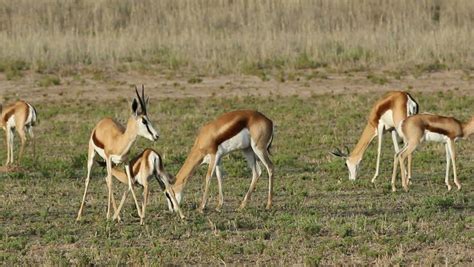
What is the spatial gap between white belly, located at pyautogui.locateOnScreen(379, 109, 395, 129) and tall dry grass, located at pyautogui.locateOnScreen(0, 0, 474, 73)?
13.4 m

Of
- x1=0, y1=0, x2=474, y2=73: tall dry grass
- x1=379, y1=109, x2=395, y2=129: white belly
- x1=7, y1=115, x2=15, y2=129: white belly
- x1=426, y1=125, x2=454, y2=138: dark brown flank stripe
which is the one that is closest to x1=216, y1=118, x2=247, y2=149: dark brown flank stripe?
x1=426, y1=125, x2=454, y2=138: dark brown flank stripe

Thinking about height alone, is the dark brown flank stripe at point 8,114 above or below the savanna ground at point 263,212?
above

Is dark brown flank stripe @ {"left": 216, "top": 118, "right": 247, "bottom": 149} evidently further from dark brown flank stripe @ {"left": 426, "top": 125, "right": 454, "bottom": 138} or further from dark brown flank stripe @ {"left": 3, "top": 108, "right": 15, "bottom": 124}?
dark brown flank stripe @ {"left": 3, "top": 108, "right": 15, "bottom": 124}

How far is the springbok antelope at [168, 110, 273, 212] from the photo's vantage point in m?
11.3

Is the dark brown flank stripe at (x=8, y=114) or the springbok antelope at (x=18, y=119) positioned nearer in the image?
the springbok antelope at (x=18, y=119)

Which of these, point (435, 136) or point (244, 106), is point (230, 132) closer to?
point (435, 136)

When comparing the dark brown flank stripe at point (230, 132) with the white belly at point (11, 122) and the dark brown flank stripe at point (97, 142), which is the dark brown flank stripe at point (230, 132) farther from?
the white belly at point (11, 122)

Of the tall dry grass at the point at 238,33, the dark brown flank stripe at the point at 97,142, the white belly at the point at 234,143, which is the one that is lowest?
the white belly at the point at 234,143

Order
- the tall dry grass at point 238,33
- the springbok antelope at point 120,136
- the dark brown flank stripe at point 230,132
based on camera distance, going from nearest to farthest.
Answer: the springbok antelope at point 120,136
the dark brown flank stripe at point 230,132
the tall dry grass at point 238,33

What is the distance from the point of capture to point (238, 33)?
3222 cm

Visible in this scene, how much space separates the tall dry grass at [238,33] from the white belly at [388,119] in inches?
527

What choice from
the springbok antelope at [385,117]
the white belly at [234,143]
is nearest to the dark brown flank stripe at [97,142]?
the white belly at [234,143]

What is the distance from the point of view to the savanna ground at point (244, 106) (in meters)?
9.43

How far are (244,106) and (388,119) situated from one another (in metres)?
8.64
